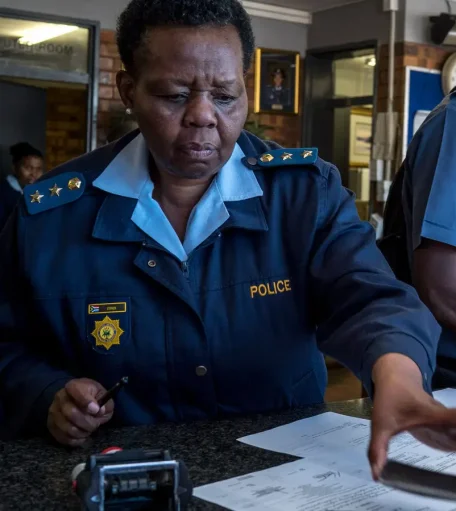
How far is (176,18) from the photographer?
115cm

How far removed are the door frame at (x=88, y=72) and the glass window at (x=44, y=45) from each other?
40 millimetres

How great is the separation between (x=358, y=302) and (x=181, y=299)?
0.25 m

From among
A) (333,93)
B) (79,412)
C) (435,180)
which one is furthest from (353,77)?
(79,412)

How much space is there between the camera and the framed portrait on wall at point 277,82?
6379 millimetres

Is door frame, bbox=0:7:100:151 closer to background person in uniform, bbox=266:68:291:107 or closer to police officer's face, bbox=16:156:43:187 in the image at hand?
police officer's face, bbox=16:156:43:187

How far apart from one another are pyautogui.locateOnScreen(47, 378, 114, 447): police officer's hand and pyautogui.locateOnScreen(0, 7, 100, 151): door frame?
4701 millimetres

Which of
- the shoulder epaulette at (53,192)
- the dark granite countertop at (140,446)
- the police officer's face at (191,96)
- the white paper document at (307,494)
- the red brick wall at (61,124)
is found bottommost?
the dark granite countertop at (140,446)

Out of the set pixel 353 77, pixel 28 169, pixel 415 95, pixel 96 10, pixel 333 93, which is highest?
pixel 96 10

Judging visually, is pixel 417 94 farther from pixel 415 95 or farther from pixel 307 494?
pixel 307 494

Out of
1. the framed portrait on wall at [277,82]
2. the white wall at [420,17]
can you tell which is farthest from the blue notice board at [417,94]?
the framed portrait on wall at [277,82]

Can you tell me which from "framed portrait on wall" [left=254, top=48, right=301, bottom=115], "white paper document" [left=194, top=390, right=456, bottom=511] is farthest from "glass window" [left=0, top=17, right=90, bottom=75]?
"white paper document" [left=194, top=390, right=456, bottom=511]

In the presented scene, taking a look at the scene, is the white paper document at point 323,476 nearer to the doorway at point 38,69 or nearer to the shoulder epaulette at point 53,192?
the shoulder epaulette at point 53,192

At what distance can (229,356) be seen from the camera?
47.3 inches

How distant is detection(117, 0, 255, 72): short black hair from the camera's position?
45.2 inches
